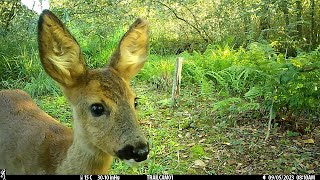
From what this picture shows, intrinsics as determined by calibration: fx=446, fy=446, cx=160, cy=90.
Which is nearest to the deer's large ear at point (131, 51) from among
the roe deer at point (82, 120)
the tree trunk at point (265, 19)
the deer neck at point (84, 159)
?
the roe deer at point (82, 120)

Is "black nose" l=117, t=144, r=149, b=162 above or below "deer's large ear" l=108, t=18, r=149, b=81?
below

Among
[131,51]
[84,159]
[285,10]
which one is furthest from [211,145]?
[285,10]

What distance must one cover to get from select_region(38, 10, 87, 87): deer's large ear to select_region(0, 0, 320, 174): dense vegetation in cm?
136

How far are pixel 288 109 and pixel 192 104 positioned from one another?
1353 millimetres

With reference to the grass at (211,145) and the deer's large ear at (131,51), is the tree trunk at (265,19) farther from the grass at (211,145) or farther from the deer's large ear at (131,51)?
the deer's large ear at (131,51)

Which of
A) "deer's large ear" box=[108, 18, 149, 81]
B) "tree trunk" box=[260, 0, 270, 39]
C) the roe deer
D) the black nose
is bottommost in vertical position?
the black nose

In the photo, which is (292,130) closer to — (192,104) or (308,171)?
(308,171)

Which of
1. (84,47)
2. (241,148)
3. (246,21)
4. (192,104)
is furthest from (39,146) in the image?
(246,21)

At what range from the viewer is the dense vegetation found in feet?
13.7

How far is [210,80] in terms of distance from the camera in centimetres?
636

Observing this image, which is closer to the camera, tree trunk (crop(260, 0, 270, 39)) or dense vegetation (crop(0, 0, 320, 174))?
dense vegetation (crop(0, 0, 320, 174))

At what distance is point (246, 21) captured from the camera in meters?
8.93

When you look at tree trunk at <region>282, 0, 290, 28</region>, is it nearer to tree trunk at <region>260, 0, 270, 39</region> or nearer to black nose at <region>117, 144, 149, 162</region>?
tree trunk at <region>260, 0, 270, 39</region>

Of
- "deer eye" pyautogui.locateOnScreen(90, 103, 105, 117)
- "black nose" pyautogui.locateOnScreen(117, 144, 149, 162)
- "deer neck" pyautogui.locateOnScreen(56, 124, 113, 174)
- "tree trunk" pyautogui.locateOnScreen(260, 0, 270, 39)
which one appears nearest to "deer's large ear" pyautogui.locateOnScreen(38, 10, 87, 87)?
"deer eye" pyautogui.locateOnScreen(90, 103, 105, 117)
